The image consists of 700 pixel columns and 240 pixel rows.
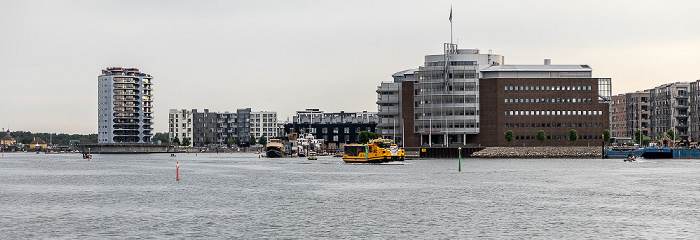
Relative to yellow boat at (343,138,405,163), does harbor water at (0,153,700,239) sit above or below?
below

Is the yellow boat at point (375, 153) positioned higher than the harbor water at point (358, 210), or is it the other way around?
the yellow boat at point (375, 153)

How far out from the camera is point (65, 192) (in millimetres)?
86375

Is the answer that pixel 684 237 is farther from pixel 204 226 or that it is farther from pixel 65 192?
pixel 65 192

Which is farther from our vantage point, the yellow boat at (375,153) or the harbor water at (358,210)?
the yellow boat at (375,153)

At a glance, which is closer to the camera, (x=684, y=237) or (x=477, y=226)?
(x=684, y=237)

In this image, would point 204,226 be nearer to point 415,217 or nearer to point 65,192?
point 415,217

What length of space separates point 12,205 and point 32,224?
651 inches

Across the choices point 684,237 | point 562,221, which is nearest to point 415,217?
point 562,221

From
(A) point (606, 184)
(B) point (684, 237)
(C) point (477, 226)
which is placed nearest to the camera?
(B) point (684, 237)

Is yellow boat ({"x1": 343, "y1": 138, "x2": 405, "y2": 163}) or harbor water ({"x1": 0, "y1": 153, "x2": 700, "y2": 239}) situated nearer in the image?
harbor water ({"x1": 0, "y1": 153, "x2": 700, "y2": 239})

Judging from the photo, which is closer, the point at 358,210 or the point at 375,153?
the point at 358,210

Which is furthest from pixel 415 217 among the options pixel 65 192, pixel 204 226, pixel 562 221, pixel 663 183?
pixel 663 183

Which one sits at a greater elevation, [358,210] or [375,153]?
[375,153]

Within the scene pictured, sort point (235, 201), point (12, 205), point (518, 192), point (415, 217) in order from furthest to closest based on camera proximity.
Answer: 1. point (518, 192)
2. point (235, 201)
3. point (12, 205)
4. point (415, 217)
